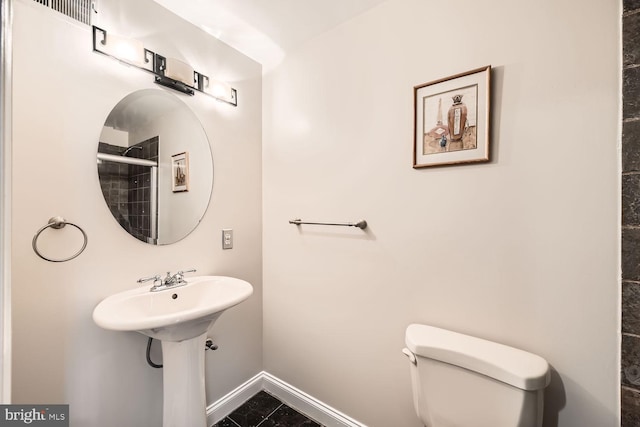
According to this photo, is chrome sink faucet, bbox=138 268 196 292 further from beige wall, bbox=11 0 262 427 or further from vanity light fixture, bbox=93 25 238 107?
vanity light fixture, bbox=93 25 238 107

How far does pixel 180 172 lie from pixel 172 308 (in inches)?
28.1

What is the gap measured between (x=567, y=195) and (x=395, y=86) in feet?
2.75

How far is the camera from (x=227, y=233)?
5.41ft

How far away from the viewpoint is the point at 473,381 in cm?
95

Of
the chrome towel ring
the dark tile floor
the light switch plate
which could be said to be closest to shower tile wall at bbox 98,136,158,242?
the chrome towel ring

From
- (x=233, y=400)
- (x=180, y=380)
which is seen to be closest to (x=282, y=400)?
(x=233, y=400)

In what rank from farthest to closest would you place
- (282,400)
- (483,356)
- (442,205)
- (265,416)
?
(282,400) → (265,416) → (442,205) → (483,356)

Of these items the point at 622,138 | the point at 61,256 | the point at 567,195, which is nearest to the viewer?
the point at 622,138

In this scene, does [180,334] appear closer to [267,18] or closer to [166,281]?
[166,281]

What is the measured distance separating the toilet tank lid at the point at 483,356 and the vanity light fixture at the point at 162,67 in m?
1.66

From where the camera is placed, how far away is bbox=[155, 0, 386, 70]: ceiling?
4.48ft

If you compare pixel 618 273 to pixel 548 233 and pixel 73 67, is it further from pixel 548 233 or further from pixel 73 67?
pixel 73 67

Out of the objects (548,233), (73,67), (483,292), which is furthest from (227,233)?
(548,233)

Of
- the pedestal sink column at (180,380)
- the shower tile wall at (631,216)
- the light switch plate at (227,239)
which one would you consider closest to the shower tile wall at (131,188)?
the light switch plate at (227,239)
